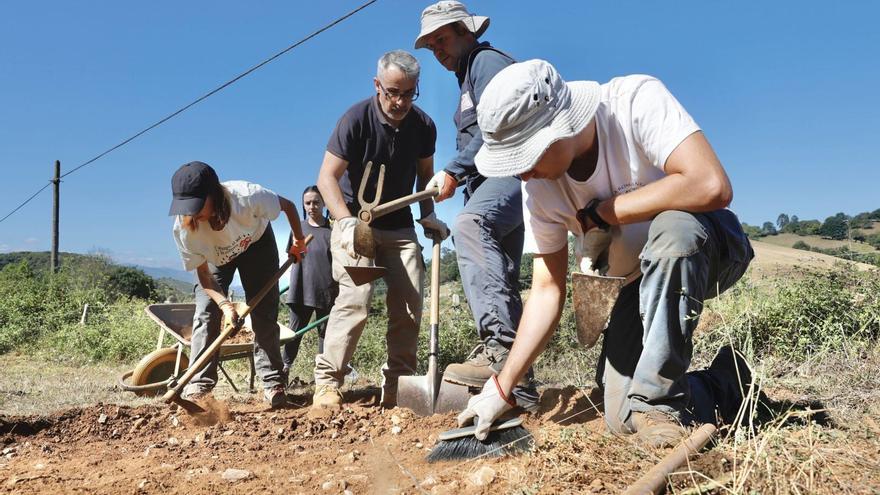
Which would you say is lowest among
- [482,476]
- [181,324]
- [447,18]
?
[482,476]

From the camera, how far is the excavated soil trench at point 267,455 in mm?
2277

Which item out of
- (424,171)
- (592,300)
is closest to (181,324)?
(424,171)

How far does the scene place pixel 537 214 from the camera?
2.52 metres

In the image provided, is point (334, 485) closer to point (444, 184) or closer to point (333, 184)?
point (444, 184)

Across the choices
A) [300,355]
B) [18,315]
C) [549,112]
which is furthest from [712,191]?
[18,315]

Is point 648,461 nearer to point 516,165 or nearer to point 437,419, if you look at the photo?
point 516,165

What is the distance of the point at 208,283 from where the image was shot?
15.0 feet

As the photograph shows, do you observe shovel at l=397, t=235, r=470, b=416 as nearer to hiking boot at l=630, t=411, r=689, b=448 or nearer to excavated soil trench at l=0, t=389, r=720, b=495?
excavated soil trench at l=0, t=389, r=720, b=495

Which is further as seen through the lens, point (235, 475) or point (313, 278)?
point (313, 278)

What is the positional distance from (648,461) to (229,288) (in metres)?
3.73

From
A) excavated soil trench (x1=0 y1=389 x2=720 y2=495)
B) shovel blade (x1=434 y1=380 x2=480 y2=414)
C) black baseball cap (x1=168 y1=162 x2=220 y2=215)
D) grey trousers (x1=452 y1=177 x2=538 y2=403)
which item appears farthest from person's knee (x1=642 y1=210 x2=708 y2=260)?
black baseball cap (x1=168 y1=162 x2=220 y2=215)

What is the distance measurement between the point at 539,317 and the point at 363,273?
1691 mm

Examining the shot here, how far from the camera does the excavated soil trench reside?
7.47 ft

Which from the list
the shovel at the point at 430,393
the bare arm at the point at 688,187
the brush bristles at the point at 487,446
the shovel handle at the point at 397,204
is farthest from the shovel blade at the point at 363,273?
the bare arm at the point at 688,187
